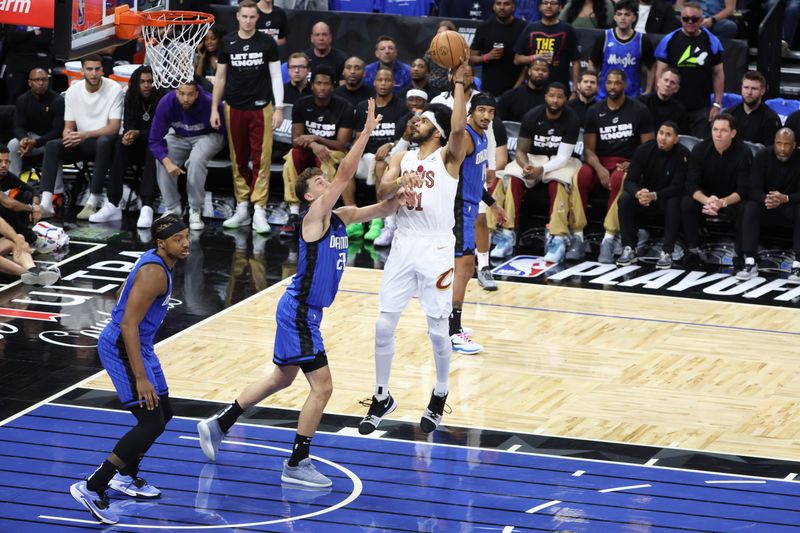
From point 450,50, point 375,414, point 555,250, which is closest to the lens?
point 375,414

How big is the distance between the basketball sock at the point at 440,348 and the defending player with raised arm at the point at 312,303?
2.86ft

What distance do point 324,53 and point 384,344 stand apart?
7468 millimetres

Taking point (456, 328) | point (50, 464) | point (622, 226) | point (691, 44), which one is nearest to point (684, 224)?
point (622, 226)

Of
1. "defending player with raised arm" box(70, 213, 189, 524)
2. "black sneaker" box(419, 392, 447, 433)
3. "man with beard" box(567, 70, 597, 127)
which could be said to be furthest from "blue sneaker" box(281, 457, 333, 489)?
"man with beard" box(567, 70, 597, 127)

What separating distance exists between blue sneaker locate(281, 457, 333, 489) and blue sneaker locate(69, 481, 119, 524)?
100 centimetres

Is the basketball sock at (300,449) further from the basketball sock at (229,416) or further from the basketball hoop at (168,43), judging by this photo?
the basketball hoop at (168,43)

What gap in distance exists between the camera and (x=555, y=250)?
12.9 metres

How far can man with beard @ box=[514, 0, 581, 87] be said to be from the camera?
14.3 m

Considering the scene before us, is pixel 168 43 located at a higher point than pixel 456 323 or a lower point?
higher

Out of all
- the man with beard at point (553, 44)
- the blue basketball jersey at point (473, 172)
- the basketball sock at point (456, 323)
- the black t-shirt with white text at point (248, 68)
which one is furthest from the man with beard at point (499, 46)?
the basketball sock at point (456, 323)

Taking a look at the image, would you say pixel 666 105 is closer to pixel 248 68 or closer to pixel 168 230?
pixel 248 68

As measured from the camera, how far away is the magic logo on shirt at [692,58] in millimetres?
13742

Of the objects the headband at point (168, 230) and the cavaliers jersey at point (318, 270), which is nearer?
the headband at point (168, 230)

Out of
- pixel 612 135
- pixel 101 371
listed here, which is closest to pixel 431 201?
pixel 101 371
